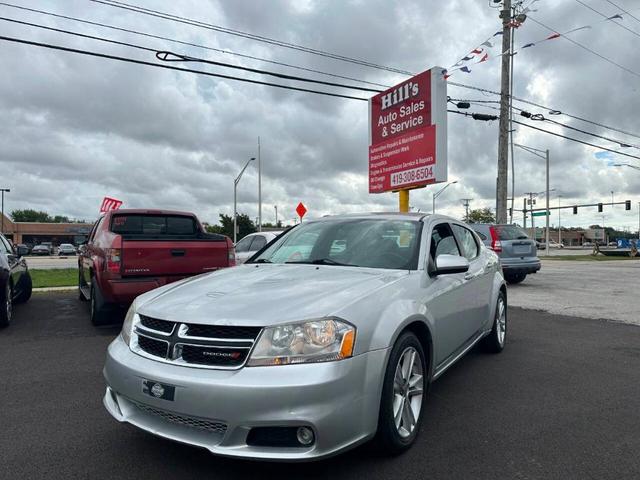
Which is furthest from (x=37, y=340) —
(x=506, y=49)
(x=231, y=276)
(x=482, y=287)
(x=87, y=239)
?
(x=506, y=49)

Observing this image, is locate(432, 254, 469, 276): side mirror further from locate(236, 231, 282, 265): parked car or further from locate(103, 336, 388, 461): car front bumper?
locate(236, 231, 282, 265): parked car

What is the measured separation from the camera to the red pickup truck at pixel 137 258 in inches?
248

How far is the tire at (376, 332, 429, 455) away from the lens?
2.78 m

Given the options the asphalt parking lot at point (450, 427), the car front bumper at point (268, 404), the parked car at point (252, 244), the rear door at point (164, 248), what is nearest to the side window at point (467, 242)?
the asphalt parking lot at point (450, 427)

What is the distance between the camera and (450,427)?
345cm

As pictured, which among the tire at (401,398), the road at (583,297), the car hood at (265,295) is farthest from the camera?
the road at (583,297)

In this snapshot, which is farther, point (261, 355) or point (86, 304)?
point (86, 304)

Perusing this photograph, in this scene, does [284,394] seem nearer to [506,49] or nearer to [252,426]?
[252,426]

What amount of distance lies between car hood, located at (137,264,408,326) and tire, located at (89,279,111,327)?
360 cm

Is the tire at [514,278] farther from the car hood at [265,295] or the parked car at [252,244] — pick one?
the car hood at [265,295]

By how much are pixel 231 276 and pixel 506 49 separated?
18849 millimetres

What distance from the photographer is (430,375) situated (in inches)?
136

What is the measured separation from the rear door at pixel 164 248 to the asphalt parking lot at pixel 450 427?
1.22 metres

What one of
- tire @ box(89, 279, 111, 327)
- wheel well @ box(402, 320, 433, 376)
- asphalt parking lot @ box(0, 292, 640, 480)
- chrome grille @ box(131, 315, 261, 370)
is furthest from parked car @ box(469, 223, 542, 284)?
chrome grille @ box(131, 315, 261, 370)
